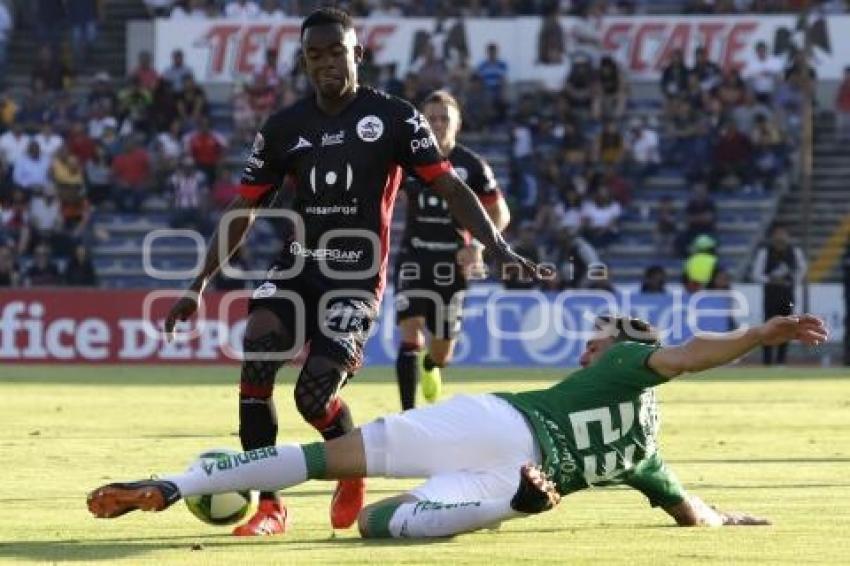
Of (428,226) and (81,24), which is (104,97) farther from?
(428,226)

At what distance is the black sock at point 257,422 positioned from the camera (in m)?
11.0

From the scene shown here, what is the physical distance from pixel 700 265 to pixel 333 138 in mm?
21781

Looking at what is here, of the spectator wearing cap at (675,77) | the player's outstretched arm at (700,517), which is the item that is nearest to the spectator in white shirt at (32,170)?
the spectator wearing cap at (675,77)

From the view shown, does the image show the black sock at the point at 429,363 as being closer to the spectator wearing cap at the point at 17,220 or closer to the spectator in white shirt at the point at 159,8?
the spectator wearing cap at the point at 17,220

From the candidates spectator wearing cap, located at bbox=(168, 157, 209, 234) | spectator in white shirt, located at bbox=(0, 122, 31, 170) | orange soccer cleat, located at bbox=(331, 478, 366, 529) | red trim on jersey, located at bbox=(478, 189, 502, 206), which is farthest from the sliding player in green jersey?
spectator in white shirt, located at bbox=(0, 122, 31, 170)

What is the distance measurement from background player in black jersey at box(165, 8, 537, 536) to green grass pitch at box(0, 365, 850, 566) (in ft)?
2.21

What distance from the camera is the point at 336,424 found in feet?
36.3

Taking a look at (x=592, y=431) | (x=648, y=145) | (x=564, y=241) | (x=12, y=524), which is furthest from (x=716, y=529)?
(x=648, y=145)

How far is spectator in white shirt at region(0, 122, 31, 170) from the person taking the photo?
1409 inches

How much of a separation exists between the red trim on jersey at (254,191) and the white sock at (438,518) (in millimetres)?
1896

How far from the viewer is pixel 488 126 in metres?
36.8

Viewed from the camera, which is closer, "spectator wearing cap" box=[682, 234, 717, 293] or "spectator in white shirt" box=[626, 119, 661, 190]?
"spectator wearing cap" box=[682, 234, 717, 293]

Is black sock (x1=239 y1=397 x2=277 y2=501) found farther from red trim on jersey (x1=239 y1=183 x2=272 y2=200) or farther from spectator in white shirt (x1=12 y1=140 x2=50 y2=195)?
spectator in white shirt (x1=12 y1=140 x2=50 y2=195)

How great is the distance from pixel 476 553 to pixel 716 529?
1572mm
